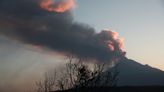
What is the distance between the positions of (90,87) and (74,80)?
10.1 feet

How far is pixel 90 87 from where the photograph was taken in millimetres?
57969

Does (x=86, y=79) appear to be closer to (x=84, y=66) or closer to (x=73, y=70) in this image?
(x=84, y=66)

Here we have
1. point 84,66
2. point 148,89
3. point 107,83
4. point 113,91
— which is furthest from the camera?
point 148,89

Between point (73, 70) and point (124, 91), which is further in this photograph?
point (124, 91)

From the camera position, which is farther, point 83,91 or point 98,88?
point 98,88

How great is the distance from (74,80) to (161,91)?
33.2 metres

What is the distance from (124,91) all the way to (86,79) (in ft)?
111

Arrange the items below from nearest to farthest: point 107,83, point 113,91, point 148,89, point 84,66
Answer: point 84,66, point 107,83, point 113,91, point 148,89

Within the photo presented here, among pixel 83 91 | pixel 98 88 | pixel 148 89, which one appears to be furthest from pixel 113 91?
pixel 83 91

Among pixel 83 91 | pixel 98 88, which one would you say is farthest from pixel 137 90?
pixel 83 91

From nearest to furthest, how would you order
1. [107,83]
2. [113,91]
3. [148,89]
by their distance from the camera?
[107,83]
[113,91]
[148,89]

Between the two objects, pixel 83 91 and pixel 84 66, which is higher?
pixel 84 66

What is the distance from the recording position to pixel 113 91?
8350 cm

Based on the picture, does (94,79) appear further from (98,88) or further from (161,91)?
(161,91)
